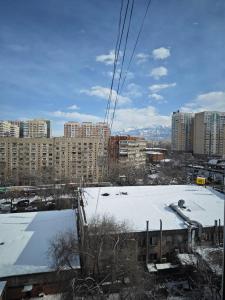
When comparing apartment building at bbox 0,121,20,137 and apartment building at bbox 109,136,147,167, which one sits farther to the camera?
apartment building at bbox 0,121,20,137

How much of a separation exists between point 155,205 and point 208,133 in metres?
13.7

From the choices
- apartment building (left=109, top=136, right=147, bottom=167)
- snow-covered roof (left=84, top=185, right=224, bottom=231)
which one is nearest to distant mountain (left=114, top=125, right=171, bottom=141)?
apartment building (left=109, top=136, right=147, bottom=167)

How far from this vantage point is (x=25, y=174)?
1287cm

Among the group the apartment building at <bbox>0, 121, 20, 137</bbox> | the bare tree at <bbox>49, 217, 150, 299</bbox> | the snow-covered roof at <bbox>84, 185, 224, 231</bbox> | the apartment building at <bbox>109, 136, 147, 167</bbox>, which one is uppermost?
the apartment building at <bbox>0, 121, 20, 137</bbox>

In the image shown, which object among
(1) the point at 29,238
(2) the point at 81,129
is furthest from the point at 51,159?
(1) the point at 29,238

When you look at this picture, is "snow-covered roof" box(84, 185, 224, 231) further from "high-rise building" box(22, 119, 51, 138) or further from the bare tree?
"high-rise building" box(22, 119, 51, 138)

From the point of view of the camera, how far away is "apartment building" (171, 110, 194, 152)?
2146 cm

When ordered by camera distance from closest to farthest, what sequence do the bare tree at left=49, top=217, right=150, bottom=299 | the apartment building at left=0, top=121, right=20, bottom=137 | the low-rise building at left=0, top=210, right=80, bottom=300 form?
the bare tree at left=49, top=217, right=150, bottom=299 < the low-rise building at left=0, top=210, right=80, bottom=300 < the apartment building at left=0, top=121, right=20, bottom=137

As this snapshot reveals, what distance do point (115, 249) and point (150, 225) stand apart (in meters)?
1.12

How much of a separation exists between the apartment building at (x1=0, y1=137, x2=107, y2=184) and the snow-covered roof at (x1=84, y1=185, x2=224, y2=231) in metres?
7.17

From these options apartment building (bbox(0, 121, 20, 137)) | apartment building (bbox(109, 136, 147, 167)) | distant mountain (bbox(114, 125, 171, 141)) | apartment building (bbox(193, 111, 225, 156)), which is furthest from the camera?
distant mountain (bbox(114, 125, 171, 141))

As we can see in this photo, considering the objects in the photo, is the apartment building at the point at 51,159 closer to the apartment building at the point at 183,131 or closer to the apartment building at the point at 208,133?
the apartment building at the point at 208,133

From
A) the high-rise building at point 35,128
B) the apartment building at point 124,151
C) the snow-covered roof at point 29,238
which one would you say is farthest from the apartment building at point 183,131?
the snow-covered roof at point 29,238

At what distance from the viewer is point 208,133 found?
671 inches
